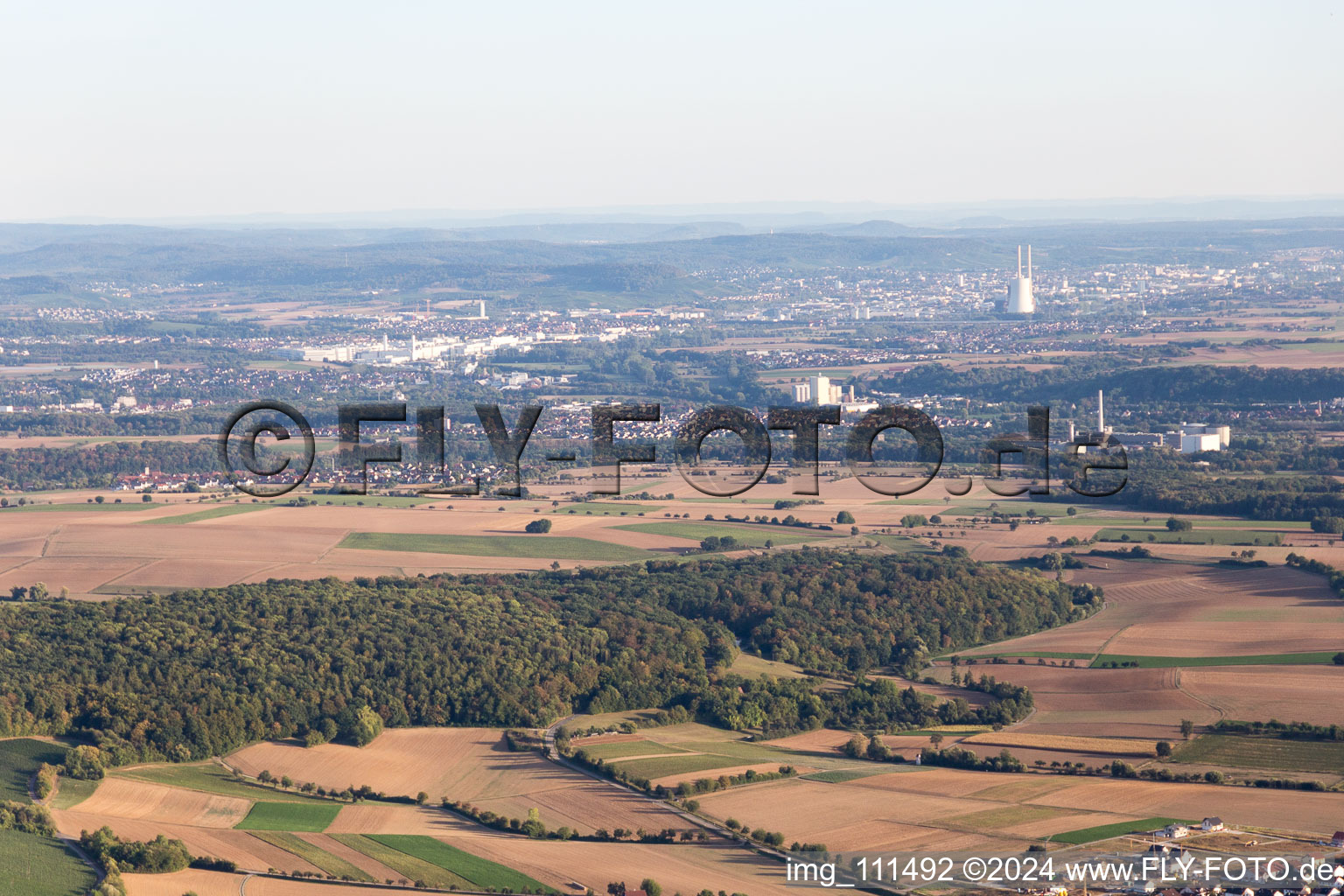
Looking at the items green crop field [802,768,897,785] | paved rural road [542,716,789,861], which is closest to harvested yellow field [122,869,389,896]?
paved rural road [542,716,789,861]

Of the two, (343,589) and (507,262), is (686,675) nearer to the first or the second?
(343,589)

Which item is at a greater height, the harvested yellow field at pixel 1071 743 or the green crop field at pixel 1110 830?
the green crop field at pixel 1110 830

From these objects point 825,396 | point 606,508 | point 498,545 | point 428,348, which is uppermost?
point 428,348

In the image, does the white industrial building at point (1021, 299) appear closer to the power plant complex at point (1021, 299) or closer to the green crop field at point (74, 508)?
the power plant complex at point (1021, 299)

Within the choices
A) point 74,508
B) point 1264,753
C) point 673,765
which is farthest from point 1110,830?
point 74,508

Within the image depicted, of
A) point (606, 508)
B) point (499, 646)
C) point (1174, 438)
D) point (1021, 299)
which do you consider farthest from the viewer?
point (1021, 299)

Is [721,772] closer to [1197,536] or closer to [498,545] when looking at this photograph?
A: [498,545]

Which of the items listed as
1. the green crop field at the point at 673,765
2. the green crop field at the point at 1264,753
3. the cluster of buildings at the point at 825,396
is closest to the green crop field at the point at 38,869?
the green crop field at the point at 673,765
